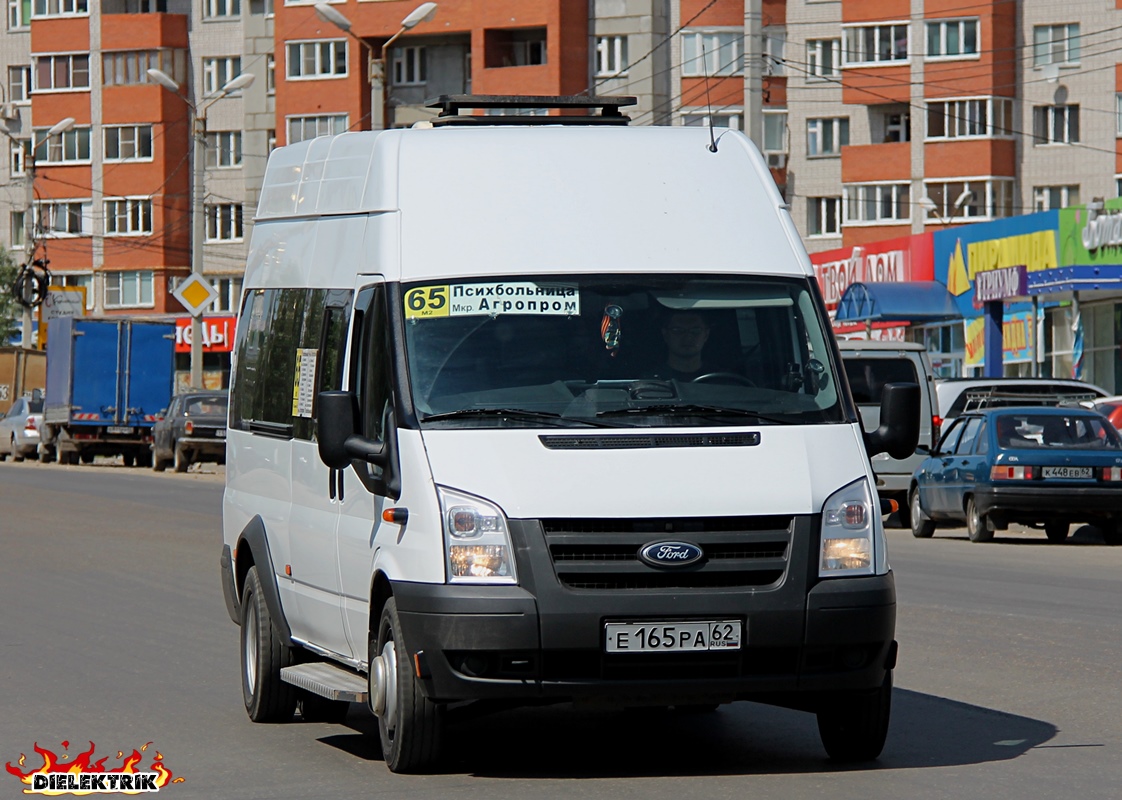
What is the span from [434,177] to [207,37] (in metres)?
79.3

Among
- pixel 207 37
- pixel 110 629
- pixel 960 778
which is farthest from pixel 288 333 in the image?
pixel 207 37

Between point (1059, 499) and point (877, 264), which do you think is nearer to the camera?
point (1059, 499)

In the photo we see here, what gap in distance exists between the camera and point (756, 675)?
781 centimetres

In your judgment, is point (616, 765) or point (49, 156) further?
point (49, 156)

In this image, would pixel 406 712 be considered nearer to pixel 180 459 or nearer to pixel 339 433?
pixel 339 433

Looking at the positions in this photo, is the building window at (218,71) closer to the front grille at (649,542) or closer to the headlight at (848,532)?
the headlight at (848,532)

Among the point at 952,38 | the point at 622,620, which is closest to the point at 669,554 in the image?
the point at 622,620

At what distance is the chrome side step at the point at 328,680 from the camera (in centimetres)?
849

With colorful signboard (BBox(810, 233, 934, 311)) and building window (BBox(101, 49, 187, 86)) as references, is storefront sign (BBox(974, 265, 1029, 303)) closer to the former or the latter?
colorful signboard (BBox(810, 233, 934, 311))

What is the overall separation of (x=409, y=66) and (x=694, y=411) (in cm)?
7036

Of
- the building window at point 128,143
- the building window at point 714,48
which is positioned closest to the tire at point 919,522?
the building window at point 714,48

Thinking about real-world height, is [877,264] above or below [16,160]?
below

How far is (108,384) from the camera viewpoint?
49875mm

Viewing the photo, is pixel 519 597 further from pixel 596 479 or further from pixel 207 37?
pixel 207 37
